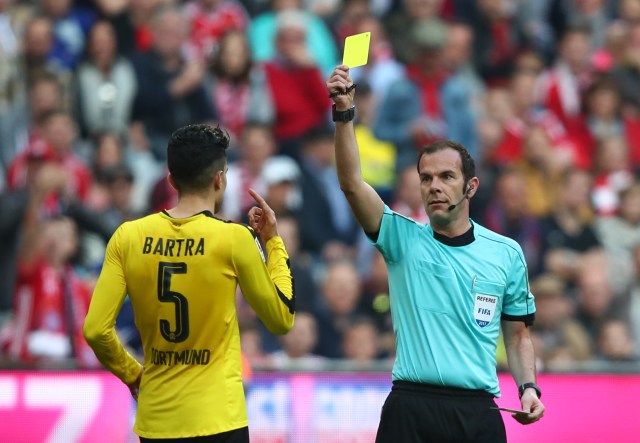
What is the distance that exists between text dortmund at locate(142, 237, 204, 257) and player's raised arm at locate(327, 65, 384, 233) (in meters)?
0.82

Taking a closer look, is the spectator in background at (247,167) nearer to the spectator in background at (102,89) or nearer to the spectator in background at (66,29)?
the spectator in background at (102,89)

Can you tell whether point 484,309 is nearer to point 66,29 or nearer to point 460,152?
point 460,152

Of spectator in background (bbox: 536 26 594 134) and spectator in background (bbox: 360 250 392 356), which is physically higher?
spectator in background (bbox: 536 26 594 134)

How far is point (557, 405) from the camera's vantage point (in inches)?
347

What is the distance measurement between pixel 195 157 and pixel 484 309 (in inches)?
62.0

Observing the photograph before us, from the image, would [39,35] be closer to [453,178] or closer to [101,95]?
[101,95]

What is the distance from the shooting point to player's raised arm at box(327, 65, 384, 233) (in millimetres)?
5715

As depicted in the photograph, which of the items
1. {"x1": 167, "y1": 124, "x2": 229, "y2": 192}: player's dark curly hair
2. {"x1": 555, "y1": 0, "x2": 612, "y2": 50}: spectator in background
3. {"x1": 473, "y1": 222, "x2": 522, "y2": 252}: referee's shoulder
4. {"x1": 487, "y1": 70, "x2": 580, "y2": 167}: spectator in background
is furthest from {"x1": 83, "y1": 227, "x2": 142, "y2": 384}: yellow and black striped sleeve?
{"x1": 555, "y1": 0, "x2": 612, "y2": 50}: spectator in background

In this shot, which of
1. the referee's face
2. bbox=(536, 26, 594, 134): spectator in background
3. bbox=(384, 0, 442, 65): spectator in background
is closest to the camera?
the referee's face

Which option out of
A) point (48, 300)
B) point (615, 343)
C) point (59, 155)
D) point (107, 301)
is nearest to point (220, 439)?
point (107, 301)

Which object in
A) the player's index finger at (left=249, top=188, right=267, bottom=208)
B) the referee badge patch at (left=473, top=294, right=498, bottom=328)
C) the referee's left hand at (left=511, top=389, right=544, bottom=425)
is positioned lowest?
the referee's left hand at (left=511, top=389, right=544, bottom=425)

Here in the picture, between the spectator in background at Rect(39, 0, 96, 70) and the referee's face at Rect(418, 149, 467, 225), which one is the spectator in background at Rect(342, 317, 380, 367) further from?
the referee's face at Rect(418, 149, 467, 225)

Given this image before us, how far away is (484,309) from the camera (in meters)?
5.93

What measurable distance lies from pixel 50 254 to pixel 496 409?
18.0ft
